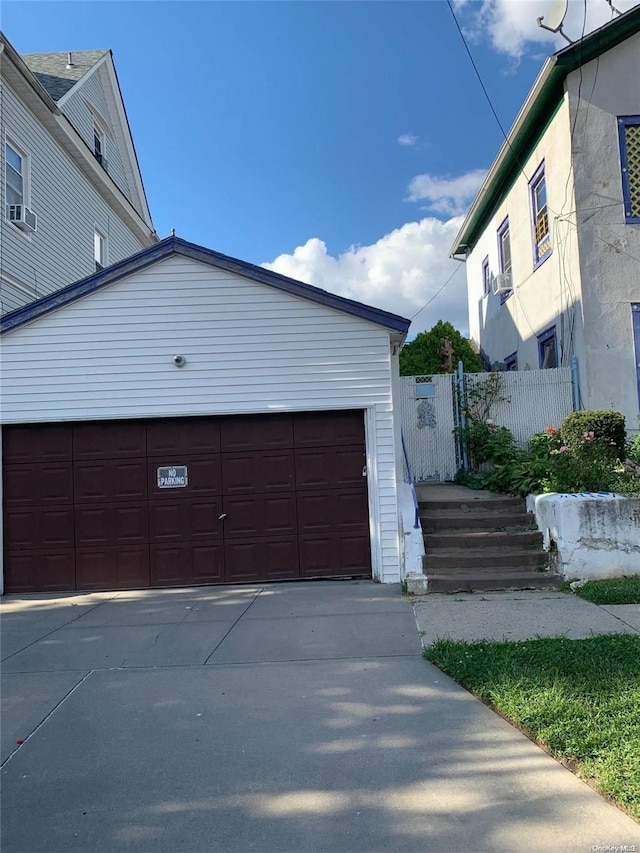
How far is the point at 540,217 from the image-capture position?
12031mm

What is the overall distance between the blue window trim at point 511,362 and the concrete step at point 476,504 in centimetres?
616

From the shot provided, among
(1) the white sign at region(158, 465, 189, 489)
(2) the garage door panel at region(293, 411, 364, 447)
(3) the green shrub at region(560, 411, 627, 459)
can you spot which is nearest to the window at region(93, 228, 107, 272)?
(1) the white sign at region(158, 465, 189, 489)

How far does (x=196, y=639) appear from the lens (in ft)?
19.8

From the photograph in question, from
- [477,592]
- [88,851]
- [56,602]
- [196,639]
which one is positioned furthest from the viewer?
[56,602]

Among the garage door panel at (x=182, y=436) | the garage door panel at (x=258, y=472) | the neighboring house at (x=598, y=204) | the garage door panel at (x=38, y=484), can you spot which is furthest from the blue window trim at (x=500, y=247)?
the garage door panel at (x=38, y=484)

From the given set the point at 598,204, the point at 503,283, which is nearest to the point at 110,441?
the point at 598,204

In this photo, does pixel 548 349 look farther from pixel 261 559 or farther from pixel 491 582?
pixel 261 559

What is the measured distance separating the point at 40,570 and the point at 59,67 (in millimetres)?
12193

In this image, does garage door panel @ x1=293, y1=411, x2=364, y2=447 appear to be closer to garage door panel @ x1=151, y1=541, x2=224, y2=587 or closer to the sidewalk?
garage door panel @ x1=151, y1=541, x2=224, y2=587

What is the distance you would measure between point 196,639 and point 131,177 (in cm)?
1495

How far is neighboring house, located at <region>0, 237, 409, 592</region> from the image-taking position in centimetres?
839

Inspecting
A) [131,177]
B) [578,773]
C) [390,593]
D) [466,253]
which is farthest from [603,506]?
[131,177]

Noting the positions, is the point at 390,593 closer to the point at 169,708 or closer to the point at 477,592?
the point at 477,592

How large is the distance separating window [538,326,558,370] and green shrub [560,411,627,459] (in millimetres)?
2838
